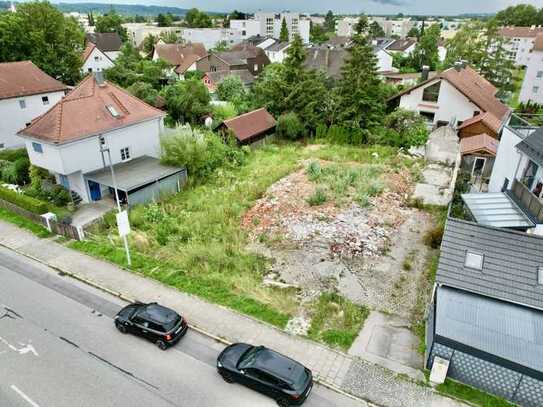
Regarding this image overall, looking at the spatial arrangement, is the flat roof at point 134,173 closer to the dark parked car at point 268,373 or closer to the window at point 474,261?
the dark parked car at point 268,373

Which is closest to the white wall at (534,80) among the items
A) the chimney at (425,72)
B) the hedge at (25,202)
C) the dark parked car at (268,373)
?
the chimney at (425,72)

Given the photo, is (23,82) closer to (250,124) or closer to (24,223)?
(24,223)

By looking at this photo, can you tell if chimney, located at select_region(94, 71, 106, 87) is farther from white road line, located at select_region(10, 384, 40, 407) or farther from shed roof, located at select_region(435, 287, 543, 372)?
shed roof, located at select_region(435, 287, 543, 372)

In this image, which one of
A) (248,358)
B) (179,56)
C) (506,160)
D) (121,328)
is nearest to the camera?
(248,358)

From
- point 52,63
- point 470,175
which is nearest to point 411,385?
point 470,175

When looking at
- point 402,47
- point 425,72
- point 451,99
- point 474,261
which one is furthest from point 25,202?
point 402,47

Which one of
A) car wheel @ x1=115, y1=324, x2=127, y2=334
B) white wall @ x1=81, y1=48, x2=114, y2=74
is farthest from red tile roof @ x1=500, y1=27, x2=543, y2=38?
car wheel @ x1=115, y1=324, x2=127, y2=334
